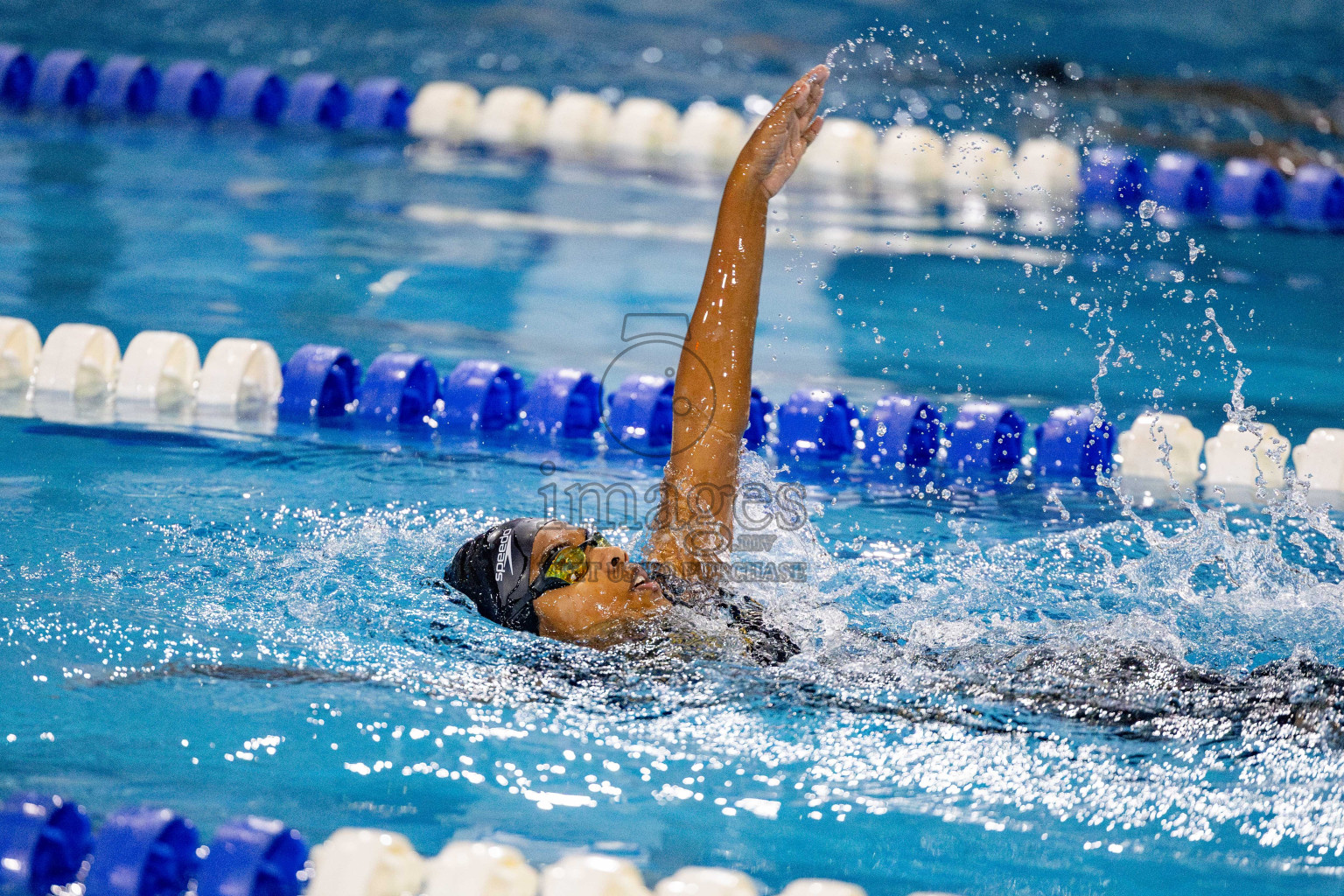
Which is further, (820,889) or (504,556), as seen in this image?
(504,556)

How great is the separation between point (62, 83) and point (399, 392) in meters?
4.71

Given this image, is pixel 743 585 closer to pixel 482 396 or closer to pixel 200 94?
pixel 482 396

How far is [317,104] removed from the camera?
308 inches

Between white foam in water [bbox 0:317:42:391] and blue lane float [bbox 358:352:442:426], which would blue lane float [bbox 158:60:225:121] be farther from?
blue lane float [bbox 358:352:442:426]

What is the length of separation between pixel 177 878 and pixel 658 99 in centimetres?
704

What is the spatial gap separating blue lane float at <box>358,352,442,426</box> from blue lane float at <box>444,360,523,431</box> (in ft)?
0.25

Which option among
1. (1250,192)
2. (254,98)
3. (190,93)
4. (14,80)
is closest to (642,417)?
(1250,192)

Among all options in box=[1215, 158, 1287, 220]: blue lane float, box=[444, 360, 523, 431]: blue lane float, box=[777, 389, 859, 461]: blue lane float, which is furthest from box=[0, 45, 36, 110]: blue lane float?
box=[1215, 158, 1287, 220]: blue lane float

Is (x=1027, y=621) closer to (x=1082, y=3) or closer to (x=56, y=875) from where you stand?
(x=56, y=875)

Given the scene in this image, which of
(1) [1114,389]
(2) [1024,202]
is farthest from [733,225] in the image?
(2) [1024,202]

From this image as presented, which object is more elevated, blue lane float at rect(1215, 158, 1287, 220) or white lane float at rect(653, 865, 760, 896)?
blue lane float at rect(1215, 158, 1287, 220)

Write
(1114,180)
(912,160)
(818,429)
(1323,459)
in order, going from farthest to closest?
(912,160)
(1114,180)
(818,429)
(1323,459)

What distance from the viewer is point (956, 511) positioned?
12.5 feet

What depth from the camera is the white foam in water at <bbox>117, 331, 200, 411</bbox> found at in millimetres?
4449
